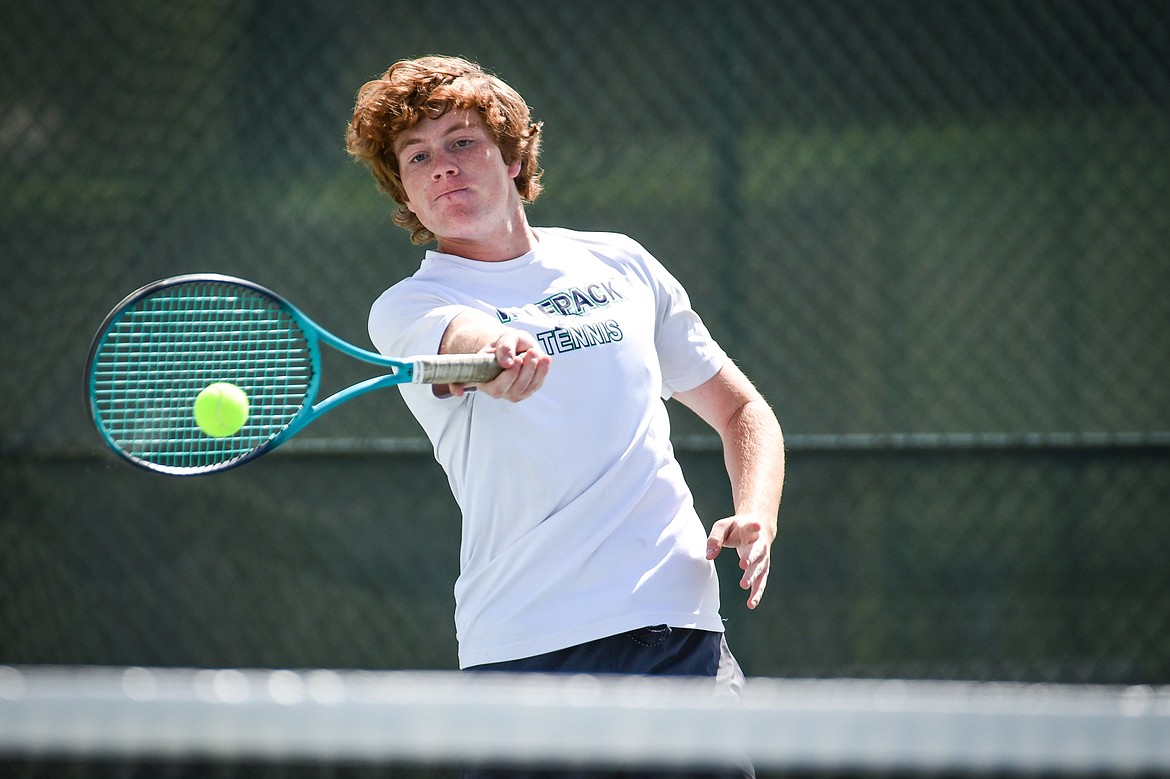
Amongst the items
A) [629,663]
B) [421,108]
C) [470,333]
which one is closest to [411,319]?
[470,333]

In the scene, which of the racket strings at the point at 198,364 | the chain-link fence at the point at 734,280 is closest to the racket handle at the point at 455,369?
the racket strings at the point at 198,364

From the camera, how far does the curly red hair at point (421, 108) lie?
1.87 m

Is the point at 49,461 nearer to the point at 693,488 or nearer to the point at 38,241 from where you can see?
the point at 38,241

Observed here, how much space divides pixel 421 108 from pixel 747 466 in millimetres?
676

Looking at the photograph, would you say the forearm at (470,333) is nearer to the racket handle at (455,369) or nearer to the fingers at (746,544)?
the racket handle at (455,369)

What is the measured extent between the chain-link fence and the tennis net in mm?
2027

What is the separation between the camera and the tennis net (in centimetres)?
94

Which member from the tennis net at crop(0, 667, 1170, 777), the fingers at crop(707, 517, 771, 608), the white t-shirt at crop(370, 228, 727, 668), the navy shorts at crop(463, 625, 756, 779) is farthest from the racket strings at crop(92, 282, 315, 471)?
the tennis net at crop(0, 667, 1170, 777)

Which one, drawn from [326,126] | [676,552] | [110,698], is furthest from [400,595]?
[110,698]

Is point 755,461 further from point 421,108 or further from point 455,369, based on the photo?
point 421,108

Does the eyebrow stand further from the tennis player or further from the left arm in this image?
the left arm

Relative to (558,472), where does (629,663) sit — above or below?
below

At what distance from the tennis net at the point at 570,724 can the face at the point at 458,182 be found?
93 centimetres

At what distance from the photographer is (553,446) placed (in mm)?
1664
